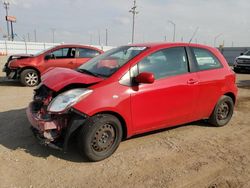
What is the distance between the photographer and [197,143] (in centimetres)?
494

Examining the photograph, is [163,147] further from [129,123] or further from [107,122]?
[107,122]

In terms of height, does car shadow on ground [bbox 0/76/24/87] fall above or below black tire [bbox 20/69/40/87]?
below

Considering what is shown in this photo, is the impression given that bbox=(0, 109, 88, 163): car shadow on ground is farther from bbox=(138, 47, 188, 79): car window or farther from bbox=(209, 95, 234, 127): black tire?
bbox=(209, 95, 234, 127): black tire

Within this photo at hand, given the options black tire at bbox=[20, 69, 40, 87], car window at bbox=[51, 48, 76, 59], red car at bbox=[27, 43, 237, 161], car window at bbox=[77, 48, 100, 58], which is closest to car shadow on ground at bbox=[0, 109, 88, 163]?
red car at bbox=[27, 43, 237, 161]

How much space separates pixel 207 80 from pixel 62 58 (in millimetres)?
7166

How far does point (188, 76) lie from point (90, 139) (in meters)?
A: 2.14

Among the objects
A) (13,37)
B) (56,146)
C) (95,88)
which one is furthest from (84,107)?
(13,37)

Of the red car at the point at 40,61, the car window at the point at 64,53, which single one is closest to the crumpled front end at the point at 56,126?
the red car at the point at 40,61

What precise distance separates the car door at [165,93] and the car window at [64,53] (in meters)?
6.96

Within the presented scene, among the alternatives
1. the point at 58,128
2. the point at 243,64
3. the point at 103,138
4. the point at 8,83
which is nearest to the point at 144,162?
the point at 103,138

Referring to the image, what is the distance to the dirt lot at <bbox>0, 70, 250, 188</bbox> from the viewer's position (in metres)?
3.61

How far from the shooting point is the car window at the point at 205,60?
5324 millimetres

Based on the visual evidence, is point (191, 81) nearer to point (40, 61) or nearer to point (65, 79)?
point (65, 79)

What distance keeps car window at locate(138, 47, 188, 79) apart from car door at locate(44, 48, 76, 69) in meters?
6.77
